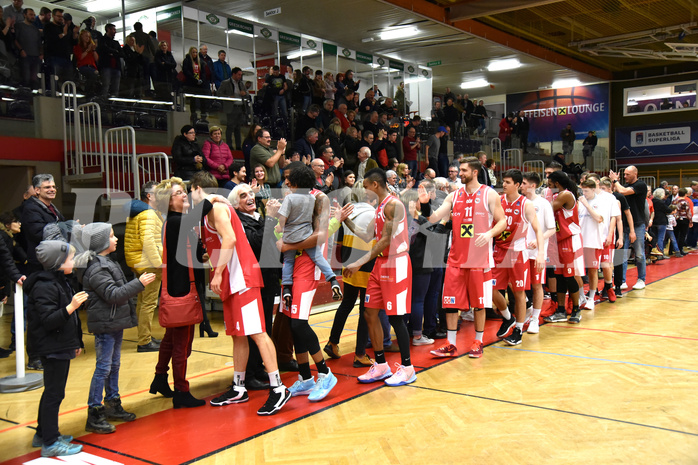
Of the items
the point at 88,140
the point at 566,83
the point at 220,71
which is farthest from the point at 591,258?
the point at 566,83

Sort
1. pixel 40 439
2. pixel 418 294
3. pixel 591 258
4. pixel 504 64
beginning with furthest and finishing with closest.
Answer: pixel 504 64 < pixel 591 258 < pixel 418 294 < pixel 40 439

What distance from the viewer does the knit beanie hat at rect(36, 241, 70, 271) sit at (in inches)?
153

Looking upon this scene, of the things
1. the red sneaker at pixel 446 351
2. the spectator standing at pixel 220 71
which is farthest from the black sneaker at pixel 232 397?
the spectator standing at pixel 220 71

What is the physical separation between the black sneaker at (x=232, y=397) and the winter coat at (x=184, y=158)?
510cm

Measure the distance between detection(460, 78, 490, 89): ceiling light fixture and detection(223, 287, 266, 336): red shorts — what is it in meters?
22.7

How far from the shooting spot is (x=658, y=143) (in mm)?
26000

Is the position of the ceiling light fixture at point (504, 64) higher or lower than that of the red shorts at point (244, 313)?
higher

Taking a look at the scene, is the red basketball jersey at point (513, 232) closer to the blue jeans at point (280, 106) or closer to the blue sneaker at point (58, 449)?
the blue sneaker at point (58, 449)

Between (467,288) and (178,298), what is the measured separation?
2968 mm

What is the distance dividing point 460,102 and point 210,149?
13107 mm

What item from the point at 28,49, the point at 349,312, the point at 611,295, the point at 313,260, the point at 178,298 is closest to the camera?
the point at 178,298

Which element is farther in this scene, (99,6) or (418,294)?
(99,6)

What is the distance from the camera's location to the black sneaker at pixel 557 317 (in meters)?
7.83

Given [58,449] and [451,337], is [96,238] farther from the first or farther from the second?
[451,337]
